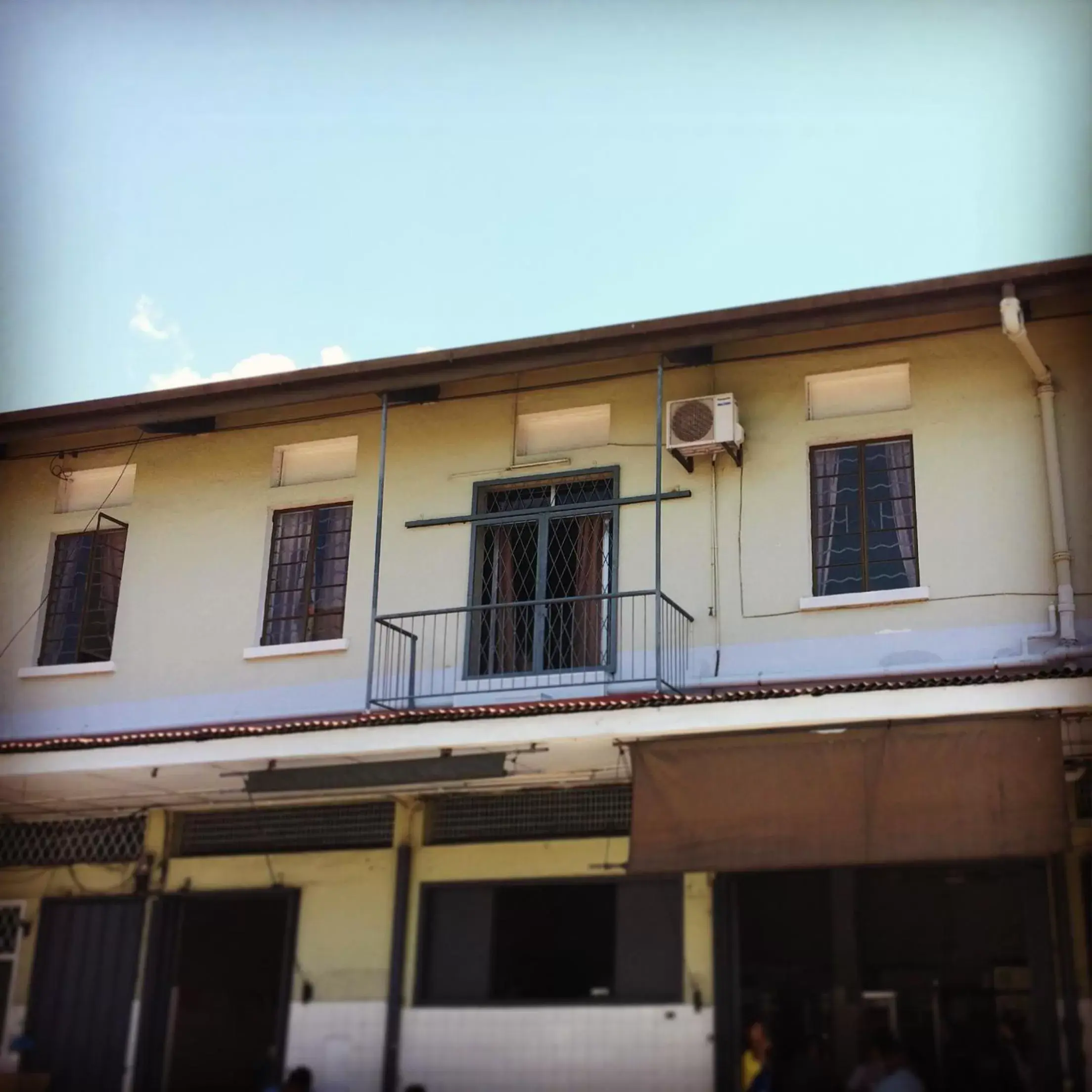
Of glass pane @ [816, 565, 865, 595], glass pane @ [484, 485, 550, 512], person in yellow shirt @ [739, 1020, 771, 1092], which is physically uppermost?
glass pane @ [484, 485, 550, 512]

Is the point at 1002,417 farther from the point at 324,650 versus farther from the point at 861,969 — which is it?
the point at 324,650

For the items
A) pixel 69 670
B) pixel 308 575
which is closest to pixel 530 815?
pixel 308 575

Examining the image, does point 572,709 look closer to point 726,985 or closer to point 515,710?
point 515,710

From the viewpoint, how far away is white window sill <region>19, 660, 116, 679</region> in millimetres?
14703

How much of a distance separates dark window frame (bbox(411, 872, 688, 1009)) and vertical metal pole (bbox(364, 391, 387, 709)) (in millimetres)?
1734

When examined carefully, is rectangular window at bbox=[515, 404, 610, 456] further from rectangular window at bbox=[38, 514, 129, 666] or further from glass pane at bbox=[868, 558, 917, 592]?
rectangular window at bbox=[38, 514, 129, 666]

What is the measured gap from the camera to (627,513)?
1338cm

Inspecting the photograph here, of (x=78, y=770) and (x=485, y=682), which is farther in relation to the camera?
(x=485, y=682)

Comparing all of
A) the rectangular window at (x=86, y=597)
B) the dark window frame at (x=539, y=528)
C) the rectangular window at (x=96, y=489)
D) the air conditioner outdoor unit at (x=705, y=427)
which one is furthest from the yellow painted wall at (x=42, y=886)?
the air conditioner outdoor unit at (x=705, y=427)

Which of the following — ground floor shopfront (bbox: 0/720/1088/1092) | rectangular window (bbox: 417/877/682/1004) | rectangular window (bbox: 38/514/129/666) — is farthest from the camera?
rectangular window (bbox: 38/514/129/666)

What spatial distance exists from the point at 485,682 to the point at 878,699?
4008 millimetres

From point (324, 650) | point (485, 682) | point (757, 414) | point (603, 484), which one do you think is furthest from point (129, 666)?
point (757, 414)

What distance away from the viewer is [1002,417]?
1230cm

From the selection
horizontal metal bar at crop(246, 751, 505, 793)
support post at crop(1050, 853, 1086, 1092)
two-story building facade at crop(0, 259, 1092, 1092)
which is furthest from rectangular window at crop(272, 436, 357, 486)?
support post at crop(1050, 853, 1086, 1092)
